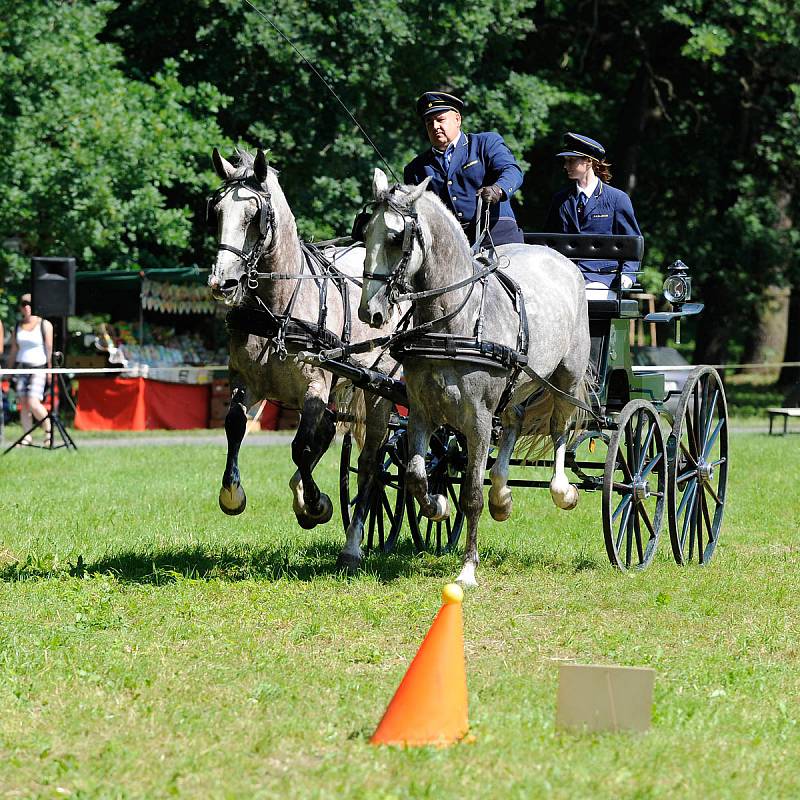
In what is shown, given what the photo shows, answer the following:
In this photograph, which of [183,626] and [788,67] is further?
[788,67]

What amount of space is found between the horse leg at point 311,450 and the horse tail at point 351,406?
19.7 inches

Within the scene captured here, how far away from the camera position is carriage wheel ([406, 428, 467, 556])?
906 centimetres

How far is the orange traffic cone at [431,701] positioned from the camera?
Answer: 4.97m

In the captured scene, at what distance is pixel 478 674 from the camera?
20.3 ft

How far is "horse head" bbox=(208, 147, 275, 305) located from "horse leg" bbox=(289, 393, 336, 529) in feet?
2.77

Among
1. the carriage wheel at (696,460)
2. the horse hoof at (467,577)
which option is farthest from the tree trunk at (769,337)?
the horse hoof at (467,577)

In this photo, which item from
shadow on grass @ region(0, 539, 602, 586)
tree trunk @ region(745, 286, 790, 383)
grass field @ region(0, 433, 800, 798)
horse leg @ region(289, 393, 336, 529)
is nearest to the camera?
grass field @ region(0, 433, 800, 798)

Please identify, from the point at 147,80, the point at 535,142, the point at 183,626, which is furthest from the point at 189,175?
the point at 183,626

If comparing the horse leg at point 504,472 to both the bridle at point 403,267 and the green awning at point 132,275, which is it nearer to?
the bridle at point 403,267

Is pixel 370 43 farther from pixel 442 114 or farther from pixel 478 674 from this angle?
pixel 478 674

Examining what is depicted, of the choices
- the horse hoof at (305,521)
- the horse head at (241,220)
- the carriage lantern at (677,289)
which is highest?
the horse head at (241,220)

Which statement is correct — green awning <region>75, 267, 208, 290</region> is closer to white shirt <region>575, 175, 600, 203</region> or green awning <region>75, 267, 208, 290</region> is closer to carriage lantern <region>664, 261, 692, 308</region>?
white shirt <region>575, 175, 600, 203</region>

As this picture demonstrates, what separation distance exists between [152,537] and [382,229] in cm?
387

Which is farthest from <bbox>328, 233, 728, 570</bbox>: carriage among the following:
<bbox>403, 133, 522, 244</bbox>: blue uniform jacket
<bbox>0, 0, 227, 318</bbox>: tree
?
<bbox>0, 0, 227, 318</bbox>: tree
